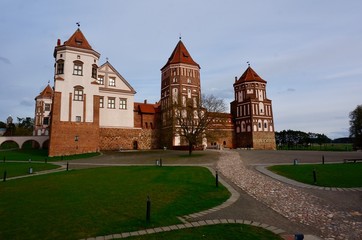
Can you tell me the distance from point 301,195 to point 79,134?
33.6 m

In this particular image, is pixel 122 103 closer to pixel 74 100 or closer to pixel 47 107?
pixel 74 100

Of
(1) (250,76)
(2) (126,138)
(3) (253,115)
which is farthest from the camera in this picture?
(1) (250,76)

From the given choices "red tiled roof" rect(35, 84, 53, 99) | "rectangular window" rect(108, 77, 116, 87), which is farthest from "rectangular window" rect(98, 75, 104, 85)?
"red tiled roof" rect(35, 84, 53, 99)

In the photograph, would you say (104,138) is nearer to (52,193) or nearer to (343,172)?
(52,193)

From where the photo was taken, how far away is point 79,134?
37.1 m

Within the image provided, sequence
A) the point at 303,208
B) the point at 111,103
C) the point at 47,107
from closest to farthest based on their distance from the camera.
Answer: the point at 303,208 < the point at 111,103 < the point at 47,107

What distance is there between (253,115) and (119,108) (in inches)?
1230

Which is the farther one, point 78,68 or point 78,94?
point 78,68

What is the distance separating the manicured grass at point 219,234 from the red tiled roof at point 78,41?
127 feet

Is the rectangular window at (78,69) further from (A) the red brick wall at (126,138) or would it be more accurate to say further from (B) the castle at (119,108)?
(A) the red brick wall at (126,138)

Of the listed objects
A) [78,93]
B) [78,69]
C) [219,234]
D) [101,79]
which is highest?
[101,79]

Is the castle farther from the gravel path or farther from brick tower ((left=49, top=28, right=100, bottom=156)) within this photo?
the gravel path

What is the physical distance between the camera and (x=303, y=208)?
8.95 meters

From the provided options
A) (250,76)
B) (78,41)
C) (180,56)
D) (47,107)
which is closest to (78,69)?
(78,41)
